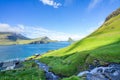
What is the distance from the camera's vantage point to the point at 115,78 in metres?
30.0

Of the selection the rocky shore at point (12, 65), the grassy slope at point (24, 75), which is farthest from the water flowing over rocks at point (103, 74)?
the rocky shore at point (12, 65)

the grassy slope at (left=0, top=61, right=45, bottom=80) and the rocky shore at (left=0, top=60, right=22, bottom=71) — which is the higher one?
the grassy slope at (left=0, top=61, right=45, bottom=80)

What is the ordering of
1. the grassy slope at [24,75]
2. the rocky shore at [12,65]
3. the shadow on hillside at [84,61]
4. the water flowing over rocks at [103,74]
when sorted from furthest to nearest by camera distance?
the rocky shore at [12,65], the shadow on hillside at [84,61], the grassy slope at [24,75], the water flowing over rocks at [103,74]

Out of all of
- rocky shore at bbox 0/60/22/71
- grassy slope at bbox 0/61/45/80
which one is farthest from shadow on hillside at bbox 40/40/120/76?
rocky shore at bbox 0/60/22/71

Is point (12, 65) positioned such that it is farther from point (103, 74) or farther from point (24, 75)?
point (103, 74)

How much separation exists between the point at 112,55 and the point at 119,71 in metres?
10.3

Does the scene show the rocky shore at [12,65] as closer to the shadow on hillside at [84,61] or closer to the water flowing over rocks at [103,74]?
the shadow on hillside at [84,61]

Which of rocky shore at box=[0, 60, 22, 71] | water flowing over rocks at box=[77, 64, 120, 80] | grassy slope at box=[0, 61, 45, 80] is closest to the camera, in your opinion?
water flowing over rocks at box=[77, 64, 120, 80]

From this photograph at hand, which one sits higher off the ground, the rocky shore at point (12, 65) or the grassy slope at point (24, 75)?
the grassy slope at point (24, 75)

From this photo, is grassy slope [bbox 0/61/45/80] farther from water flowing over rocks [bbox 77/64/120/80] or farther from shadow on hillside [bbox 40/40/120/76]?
shadow on hillside [bbox 40/40/120/76]

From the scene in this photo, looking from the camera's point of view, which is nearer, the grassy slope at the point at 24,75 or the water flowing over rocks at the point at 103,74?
the water flowing over rocks at the point at 103,74

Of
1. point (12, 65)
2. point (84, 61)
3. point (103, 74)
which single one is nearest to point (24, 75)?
point (103, 74)

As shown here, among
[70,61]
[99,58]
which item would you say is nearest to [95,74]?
[99,58]

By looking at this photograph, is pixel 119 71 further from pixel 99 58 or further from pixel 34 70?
pixel 34 70
